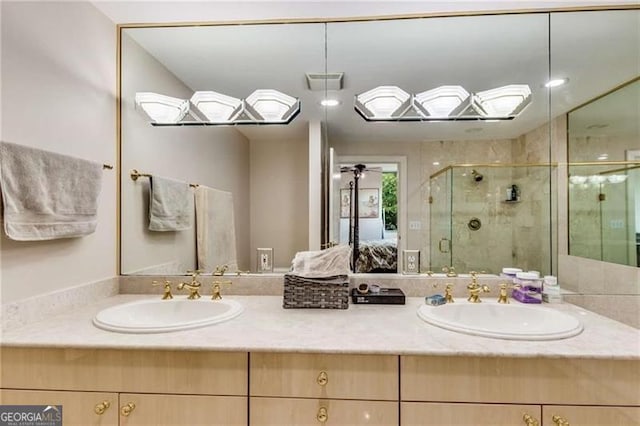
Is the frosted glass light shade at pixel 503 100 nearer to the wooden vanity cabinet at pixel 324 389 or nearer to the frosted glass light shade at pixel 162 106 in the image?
the wooden vanity cabinet at pixel 324 389

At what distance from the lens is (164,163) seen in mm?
1621

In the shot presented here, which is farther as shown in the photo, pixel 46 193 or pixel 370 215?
pixel 370 215

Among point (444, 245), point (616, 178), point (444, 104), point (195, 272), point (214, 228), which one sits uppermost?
point (444, 104)

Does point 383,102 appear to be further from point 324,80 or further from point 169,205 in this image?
point 169,205

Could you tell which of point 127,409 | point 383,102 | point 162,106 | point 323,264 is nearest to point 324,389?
point 323,264

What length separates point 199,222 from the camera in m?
1.63

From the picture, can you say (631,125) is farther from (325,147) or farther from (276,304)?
(276,304)

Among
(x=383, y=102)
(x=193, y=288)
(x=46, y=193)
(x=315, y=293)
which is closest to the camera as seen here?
(x=46, y=193)

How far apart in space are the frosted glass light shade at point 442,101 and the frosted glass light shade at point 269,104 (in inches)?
27.3

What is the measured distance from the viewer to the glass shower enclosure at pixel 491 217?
1529mm

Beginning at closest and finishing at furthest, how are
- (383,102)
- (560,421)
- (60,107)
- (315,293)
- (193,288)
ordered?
(560,421) → (60,107) → (315,293) → (193,288) → (383,102)

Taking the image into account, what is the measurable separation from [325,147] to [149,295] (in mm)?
1294

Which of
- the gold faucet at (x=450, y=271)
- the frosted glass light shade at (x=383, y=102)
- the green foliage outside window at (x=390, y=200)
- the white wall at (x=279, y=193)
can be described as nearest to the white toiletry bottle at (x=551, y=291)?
the gold faucet at (x=450, y=271)

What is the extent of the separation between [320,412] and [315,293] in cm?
49
